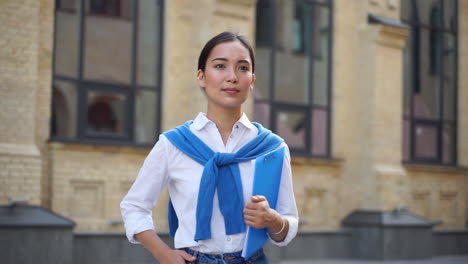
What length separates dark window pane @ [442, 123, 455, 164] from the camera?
16.8m

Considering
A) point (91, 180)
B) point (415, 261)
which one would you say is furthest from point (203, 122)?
point (415, 261)

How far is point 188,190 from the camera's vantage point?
8.65 feet

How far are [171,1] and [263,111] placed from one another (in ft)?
9.38

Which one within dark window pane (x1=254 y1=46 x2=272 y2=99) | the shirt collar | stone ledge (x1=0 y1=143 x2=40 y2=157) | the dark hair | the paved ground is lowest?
the paved ground

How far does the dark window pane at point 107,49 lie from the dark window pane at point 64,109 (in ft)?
1.32

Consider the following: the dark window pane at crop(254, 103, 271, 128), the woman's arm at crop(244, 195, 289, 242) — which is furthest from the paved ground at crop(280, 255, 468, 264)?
the woman's arm at crop(244, 195, 289, 242)

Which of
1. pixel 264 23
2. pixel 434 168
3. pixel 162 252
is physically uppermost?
pixel 264 23

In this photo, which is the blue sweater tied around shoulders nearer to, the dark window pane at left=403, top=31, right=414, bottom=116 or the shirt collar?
the shirt collar

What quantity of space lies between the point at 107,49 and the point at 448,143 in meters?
9.29

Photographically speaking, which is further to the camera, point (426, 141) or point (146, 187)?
point (426, 141)

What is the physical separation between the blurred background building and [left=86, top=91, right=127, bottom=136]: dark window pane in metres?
0.02

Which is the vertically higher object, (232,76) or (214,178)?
(232,76)

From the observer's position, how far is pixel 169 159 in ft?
8.75

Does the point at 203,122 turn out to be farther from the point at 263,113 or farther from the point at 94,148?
the point at 263,113
